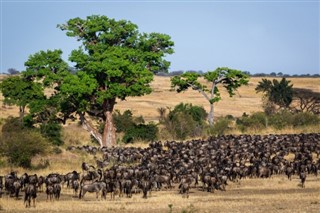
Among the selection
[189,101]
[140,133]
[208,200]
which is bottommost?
[208,200]

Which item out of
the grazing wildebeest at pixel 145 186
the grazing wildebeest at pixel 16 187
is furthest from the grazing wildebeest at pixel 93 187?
the grazing wildebeest at pixel 16 187

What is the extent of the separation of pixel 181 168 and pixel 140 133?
79.4ft

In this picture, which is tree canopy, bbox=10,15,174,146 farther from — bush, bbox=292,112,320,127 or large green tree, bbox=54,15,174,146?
bush, bbox=292,112,320,127

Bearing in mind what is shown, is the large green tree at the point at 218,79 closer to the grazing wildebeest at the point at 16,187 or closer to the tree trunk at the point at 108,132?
the tree trunk at the point at 108,132

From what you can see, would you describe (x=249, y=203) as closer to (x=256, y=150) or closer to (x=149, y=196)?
(x=149, y=196)

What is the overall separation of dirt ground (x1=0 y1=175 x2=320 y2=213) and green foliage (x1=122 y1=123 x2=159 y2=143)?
26.0m

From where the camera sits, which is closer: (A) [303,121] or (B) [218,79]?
(B) [218,79]

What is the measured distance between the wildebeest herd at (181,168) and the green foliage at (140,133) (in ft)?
30.3

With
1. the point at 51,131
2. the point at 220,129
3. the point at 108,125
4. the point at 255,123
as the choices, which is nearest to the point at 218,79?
the point at 220,129

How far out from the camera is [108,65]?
4991cm

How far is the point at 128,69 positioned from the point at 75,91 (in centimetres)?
472

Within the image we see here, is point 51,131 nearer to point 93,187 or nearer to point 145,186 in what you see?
point 93,187

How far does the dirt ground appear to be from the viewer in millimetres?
25906

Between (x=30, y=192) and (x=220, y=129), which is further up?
(x=220, y=129)
